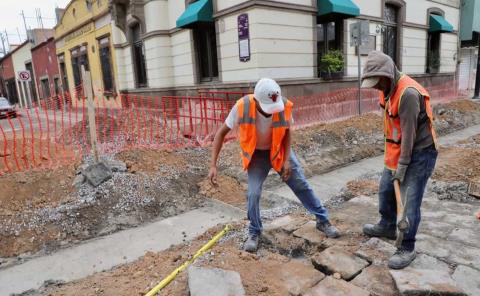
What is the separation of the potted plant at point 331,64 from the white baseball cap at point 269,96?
907 centimetres

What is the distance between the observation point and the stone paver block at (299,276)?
298 cm

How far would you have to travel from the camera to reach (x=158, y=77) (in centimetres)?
1435

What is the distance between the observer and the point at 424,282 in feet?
9.44

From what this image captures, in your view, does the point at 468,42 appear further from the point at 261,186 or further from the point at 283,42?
the point at 261,186

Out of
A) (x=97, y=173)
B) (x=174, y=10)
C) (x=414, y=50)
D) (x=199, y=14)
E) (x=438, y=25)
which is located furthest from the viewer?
(x=438, y=25)

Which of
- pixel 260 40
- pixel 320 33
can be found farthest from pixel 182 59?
pixel 320 33

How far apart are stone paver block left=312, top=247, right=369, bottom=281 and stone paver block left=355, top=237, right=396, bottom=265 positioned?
80mm

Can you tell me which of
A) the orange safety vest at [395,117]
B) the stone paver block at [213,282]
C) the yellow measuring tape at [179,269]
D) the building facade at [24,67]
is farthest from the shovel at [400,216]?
the building facade at [24,67]

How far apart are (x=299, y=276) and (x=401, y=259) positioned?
906 millimetres

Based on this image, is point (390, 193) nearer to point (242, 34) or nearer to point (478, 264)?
point (478, 264)

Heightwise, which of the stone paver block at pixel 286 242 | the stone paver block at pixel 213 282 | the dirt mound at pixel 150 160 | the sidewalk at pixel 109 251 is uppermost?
the dirt mound at pixel 150 160

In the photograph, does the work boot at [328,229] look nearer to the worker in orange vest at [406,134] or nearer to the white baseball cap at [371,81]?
the worker in orange vest at [406,134]

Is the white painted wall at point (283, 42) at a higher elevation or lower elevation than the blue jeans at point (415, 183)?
higher

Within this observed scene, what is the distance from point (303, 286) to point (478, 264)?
1618 mm
